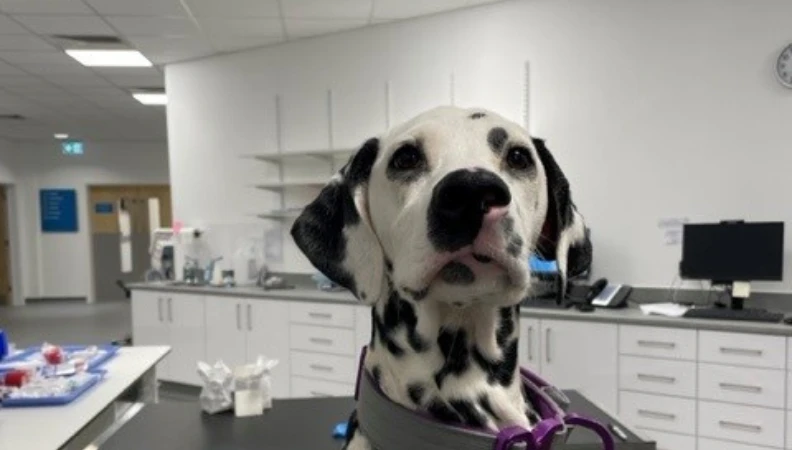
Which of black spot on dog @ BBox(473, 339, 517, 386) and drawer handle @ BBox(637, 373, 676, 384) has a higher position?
black spot on dog @ BBox(473, 339, 517, 386)

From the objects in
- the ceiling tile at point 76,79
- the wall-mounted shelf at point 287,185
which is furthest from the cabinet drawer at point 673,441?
the ceiling tile at point 76,79

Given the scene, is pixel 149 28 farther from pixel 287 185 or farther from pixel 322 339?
pixel 322 339

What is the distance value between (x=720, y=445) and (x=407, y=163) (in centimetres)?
281

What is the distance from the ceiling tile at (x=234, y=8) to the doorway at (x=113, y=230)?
6205mm

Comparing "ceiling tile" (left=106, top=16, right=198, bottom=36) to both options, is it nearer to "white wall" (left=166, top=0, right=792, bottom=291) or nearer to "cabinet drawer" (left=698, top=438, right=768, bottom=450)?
"white wall" (left=166, top=0, right=792, bottom=291)

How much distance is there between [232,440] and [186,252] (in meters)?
3.96

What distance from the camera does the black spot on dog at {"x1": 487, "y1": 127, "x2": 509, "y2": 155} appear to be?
690 mm

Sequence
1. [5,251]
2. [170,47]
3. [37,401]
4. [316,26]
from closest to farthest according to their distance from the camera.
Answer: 1. [37,401]
2. [316,26]
3. [170,47]
4. [5,251]

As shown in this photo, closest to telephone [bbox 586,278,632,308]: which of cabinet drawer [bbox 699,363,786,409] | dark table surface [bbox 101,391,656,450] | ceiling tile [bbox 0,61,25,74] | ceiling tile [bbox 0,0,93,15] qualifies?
cabinet drawer [bbox 699,363,786,409]

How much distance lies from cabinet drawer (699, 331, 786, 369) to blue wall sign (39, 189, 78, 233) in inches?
380

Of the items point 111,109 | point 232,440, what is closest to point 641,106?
point 232,440

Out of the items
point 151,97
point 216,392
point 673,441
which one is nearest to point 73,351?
point 216,392

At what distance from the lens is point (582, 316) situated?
2.99 meters

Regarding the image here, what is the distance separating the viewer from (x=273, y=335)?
13.5ft
